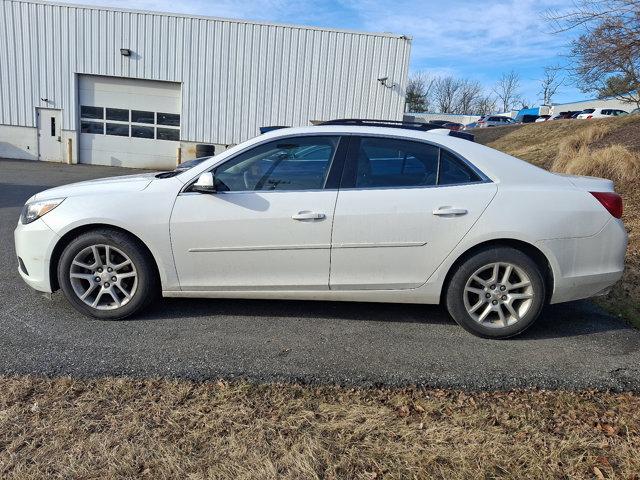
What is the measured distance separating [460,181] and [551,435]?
195 cm

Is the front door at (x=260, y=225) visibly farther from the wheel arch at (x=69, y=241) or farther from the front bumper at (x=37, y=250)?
the front bumper at (x=37, y=250)

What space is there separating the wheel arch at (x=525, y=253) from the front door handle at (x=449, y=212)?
11.5 inches

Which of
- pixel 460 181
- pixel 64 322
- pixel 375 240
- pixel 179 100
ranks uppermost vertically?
pixel 179 100

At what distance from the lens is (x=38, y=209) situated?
12.7ft

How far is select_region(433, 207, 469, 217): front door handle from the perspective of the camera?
12.0 ft

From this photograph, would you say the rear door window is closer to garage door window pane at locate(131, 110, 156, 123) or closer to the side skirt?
the side skirt

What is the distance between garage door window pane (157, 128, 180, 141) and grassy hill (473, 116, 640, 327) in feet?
42.4

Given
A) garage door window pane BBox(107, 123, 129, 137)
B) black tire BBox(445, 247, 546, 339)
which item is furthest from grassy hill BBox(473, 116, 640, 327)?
garage door window pane BBox(107, 123, 129, 137)

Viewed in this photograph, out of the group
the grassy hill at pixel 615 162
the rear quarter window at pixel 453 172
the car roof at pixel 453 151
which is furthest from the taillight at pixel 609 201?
the grassy hill at pixel 615 162

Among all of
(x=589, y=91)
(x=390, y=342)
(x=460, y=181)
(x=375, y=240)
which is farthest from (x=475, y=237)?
(x=589, y=91)

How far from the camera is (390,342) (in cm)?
364

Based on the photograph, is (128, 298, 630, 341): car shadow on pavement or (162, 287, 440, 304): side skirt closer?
(162, 287, 440, 304): side skirt

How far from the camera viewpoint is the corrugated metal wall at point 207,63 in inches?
702

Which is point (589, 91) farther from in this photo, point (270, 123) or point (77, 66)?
point (77, 66)
